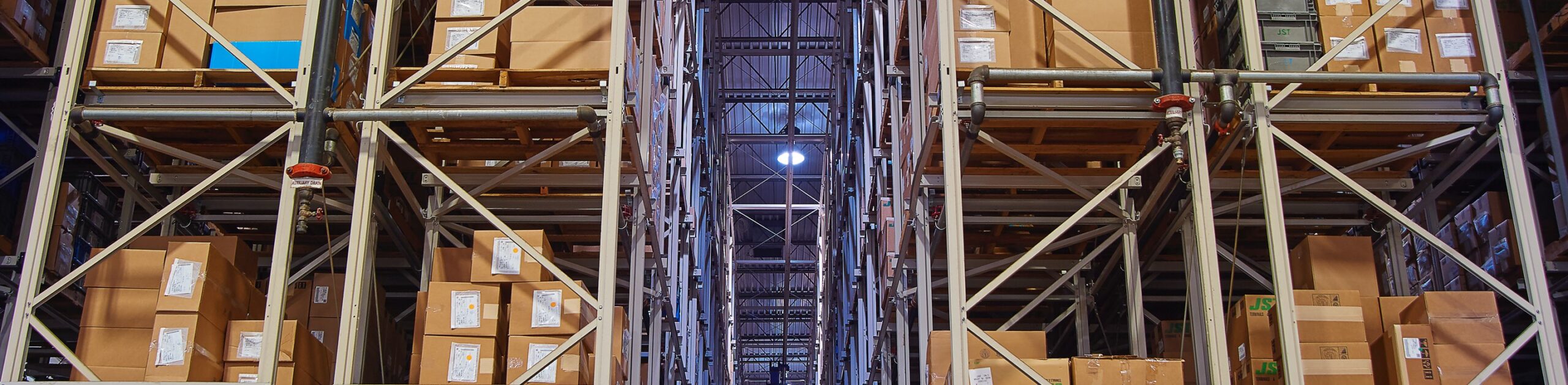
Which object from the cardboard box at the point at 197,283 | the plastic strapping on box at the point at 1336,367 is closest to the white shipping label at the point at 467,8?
the cardboard box at the point at 197,283

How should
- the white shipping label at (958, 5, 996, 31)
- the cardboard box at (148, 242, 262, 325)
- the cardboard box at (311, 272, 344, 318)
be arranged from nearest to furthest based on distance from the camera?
the cardboard box at (148, 242, 262, 325)
the white shipping label at (958, 5, 996, 31)
the cardboard box at (311, 272, 344, 318)

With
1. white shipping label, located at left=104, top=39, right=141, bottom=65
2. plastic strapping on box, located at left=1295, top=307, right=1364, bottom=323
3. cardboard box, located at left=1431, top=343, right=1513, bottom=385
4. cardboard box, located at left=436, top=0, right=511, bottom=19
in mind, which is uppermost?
cardboard box, located at left=436, top=0, right=511, bottom=19

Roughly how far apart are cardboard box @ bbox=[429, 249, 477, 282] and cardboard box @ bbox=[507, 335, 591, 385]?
2.25ft

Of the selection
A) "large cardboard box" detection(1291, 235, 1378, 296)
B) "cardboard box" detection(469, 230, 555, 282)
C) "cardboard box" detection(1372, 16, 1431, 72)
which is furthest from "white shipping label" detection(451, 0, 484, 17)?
"cardboard box" detection(1372, 16, 1431, 72)

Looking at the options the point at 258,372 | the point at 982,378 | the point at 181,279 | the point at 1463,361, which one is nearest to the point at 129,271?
the point at 181,279

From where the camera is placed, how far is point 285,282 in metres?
8.77

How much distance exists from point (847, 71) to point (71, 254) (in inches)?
487

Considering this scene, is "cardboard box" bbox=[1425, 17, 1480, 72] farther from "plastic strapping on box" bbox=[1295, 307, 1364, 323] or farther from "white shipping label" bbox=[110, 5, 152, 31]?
"white shipping label" bbox=[110, 5, 152, 31]

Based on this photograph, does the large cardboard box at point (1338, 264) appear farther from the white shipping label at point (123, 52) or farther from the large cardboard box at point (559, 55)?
the white shipping label at point (123, 52)

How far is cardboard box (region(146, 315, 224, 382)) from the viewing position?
8.78 metres

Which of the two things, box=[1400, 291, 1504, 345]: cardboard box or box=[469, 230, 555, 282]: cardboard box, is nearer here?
box=[1400, 291, 1504, 345]: cardboard box

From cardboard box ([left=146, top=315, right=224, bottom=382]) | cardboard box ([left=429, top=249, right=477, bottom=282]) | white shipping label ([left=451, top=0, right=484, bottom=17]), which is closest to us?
cardboard box ([left=146, top=315, right=224, bottom=382])

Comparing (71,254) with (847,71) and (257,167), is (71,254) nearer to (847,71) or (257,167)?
(257,167)

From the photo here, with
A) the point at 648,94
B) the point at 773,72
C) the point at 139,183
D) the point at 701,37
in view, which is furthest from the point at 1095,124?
the point at 773,72
